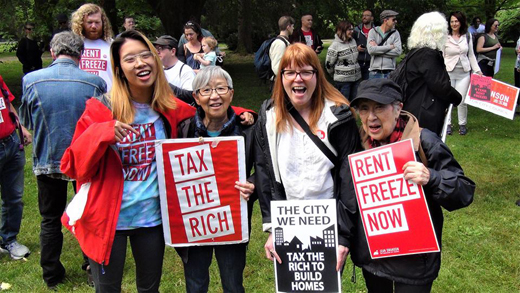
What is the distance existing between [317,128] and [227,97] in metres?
0.61

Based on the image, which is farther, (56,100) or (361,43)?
(361,43)

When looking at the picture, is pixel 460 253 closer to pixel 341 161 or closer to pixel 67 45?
pixel 341 161

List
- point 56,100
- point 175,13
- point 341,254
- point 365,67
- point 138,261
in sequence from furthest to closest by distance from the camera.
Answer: point 175,13 → point 365,67 → point 56,100 → point 138,261 → point 341,254

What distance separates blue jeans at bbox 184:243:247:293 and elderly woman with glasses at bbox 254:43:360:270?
1.12 feet

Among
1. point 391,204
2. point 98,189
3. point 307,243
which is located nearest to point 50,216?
point 98,189

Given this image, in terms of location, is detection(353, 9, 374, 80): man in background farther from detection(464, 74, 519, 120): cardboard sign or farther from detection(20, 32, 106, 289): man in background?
detection(20, 32, 106, 289): man in background

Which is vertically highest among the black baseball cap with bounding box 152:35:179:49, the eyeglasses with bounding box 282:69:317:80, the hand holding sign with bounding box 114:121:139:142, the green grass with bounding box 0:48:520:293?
the black baseball cap with bounding box 152:35:179:49

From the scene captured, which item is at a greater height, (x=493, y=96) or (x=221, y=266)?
(x=493, y=96)

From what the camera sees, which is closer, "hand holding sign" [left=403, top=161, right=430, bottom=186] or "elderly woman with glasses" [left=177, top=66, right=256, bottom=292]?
"hand holding sign" [left=403, top=161, right=430, bottom=186]

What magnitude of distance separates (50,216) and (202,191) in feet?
6.14

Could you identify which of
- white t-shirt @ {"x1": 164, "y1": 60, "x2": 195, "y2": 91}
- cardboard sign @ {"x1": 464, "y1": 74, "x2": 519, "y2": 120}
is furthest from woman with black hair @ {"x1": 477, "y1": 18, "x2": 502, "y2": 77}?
white t-shirt @ {"x1": 164, "y1": 60, "x2": 195, "y2": 91}

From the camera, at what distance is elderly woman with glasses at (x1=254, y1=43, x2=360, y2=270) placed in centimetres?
262

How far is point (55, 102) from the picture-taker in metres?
3.69

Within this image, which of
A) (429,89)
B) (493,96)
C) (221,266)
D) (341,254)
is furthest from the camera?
(493,96)
